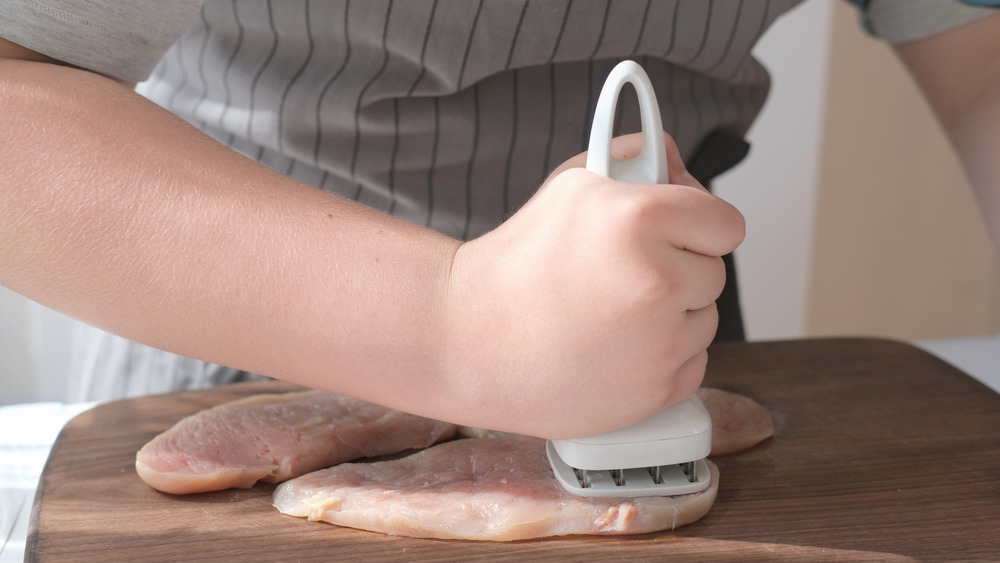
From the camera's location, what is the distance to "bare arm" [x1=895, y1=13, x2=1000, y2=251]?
2.79ft

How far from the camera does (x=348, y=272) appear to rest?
0.51m

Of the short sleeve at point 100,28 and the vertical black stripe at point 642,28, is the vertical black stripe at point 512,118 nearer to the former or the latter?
the vertical black stripe at point 642,28

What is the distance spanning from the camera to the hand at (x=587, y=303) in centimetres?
47

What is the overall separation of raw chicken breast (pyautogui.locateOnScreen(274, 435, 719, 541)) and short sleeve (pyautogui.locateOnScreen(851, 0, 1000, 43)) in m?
0.54

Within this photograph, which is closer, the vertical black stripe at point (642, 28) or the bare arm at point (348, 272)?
the bare arm at point (348, 272)

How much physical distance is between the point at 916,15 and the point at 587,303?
0.60 metres

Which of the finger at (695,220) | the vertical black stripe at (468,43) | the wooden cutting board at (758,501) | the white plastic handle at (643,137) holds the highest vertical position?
the vertical black stripe at (468,43)

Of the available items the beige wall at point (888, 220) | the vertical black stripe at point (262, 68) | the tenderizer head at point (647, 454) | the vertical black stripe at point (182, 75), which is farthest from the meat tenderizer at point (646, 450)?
the beige wall at point (888, 220)

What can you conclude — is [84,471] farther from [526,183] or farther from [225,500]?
[526,183]

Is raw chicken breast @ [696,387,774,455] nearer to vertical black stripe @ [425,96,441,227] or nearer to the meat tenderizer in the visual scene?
the meat tenderizer

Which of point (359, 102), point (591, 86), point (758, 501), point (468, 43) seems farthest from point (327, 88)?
point (758, 501)

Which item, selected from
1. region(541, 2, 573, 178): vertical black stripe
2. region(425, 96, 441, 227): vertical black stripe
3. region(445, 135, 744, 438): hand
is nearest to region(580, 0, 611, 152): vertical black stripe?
region(541, 2, 573, 178): vertical black stripe

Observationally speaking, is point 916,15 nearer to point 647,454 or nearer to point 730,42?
Answer: point 730,42

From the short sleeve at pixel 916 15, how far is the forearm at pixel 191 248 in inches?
23.8
